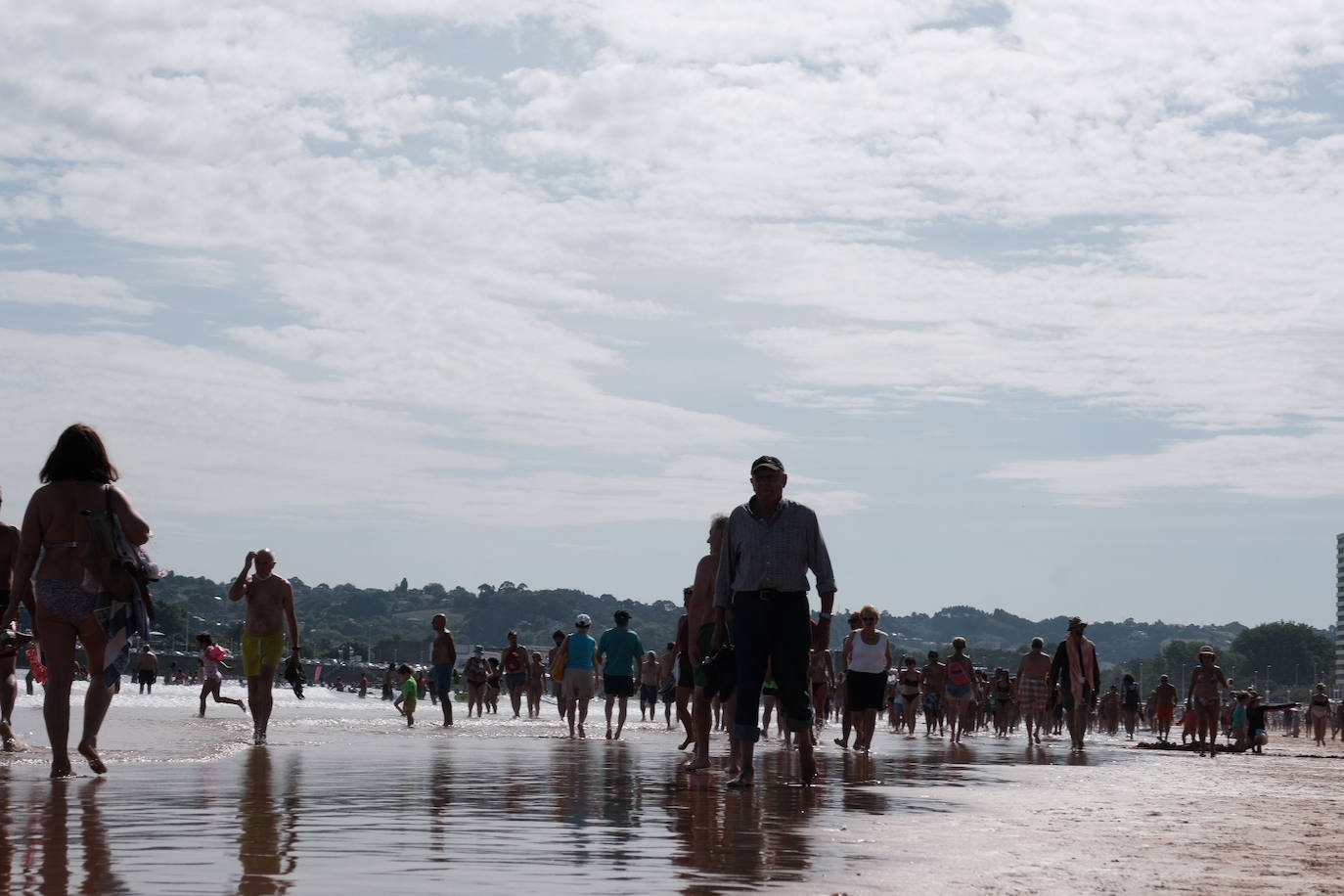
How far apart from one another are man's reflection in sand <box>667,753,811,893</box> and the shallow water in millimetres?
13

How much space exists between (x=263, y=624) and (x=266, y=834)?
9.05 meters

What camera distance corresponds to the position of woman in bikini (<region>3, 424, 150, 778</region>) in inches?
359

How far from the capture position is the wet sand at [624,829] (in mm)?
5234

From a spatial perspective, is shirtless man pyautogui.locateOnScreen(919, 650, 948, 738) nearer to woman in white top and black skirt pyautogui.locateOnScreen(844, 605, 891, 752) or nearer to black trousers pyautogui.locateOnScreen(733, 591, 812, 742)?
woman in white top and black skirt pyautogui.locateOnScreen(844, 605, 891, 752)

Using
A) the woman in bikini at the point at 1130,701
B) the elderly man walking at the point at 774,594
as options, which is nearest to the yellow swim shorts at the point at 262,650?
the elderly man walking at the point at 774,594

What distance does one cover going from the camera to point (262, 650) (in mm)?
15125

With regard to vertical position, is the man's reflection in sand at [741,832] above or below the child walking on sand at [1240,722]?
above

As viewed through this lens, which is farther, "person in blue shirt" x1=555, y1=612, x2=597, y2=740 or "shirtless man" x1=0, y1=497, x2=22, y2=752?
"person in blue shirt" x1=555, y1=612, x2=597, y2=740

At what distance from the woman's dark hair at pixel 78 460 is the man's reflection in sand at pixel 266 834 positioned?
186 cm

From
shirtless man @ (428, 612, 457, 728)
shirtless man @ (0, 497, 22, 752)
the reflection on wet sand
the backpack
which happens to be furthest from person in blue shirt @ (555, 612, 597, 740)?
the backpack

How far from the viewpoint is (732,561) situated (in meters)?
9.65

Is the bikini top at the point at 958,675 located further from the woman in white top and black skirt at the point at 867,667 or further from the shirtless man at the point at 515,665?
the shirtless man at the point at 515,665

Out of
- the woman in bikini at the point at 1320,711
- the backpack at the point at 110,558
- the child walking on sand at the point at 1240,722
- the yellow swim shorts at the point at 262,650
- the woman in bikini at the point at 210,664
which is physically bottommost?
the woman in bikini at the point at 1320,711

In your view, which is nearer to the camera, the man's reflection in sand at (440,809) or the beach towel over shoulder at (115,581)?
the man's reflection in sand at (440,809)
